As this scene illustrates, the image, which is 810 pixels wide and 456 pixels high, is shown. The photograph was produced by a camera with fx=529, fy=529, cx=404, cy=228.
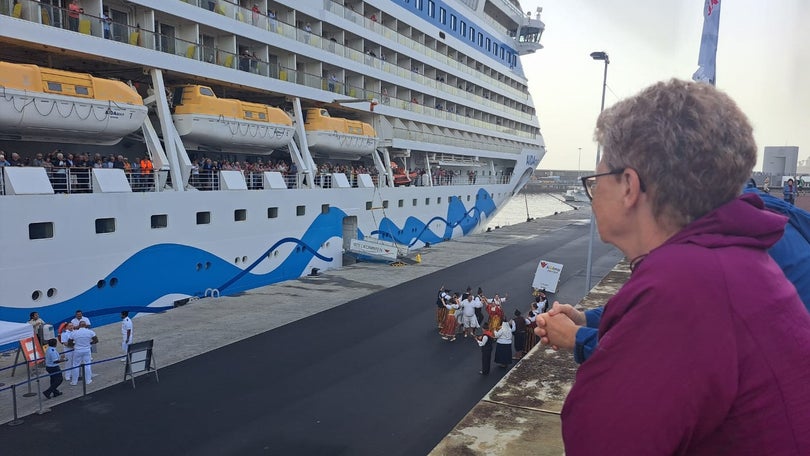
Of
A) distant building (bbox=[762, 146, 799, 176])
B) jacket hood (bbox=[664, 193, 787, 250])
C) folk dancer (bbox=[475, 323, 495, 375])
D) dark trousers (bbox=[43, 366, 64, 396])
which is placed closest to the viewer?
jacket hood (bbox=[664, 193, 787, 250])

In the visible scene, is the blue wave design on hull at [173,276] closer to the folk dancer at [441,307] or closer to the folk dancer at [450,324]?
the folk dancer at [441,307]

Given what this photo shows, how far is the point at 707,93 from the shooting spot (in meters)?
1.44

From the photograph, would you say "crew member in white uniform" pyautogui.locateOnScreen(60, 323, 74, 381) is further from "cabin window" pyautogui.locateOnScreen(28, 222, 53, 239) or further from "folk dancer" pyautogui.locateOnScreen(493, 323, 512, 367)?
"folk dancer" pyautogui.locateOnScreen(493, 323, 512, 367)

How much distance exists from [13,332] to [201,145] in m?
10.5

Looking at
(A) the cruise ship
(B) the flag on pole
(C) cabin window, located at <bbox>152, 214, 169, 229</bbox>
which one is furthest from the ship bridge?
(C) cabin window, located at <bbox>152, 214, 169, 229</bbox>

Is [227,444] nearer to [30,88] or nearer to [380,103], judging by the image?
[30,88]

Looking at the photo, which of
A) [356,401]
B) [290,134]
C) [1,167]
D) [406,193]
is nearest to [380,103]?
[406,193]

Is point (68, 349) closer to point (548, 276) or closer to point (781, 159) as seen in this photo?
point (548, 276)

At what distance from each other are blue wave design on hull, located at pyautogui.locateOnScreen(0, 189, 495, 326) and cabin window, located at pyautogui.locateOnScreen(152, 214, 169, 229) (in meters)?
0.60

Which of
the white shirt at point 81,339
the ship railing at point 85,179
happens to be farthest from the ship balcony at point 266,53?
the white shirt at point 81,339

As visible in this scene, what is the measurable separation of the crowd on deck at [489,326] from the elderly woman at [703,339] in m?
9.79

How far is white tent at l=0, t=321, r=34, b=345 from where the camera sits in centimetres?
917

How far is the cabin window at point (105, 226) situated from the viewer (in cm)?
1404

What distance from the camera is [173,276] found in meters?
15.9
